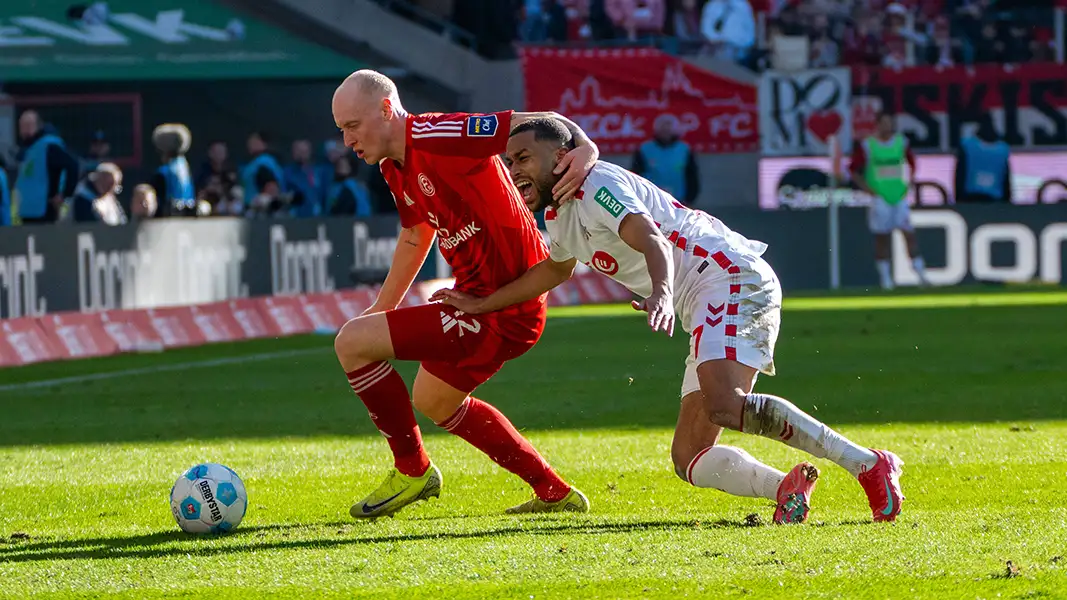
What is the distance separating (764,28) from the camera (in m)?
31.5

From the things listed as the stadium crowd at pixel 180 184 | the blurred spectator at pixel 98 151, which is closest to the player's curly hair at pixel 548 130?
the stadium crowd at pixel 180 184

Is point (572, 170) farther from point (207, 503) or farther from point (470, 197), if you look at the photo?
point (207, 503)

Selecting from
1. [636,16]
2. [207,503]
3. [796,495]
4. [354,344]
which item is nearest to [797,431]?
[796,495]

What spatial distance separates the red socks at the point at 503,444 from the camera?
7.25m

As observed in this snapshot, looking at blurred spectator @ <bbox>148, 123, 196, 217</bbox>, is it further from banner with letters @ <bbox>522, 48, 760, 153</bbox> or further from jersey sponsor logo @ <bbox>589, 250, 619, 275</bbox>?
jersey sponsor logo @ <bbox>589, 250, 619, 275</bbox>

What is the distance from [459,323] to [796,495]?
1.47m

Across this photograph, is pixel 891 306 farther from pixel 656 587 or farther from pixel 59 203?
pixel 656 587

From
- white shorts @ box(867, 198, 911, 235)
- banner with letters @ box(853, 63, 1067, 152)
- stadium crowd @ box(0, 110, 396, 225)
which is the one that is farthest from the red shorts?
banner with letters @ box(853, 63, 1067, 152)

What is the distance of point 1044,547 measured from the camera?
19.5 ft

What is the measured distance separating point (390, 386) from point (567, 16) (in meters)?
24.5

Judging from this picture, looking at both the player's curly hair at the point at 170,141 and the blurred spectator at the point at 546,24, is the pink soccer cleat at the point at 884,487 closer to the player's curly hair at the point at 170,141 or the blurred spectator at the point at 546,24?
the player's curly hair at the point at 170,141

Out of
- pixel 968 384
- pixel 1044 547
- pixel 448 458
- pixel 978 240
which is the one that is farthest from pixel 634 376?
pixel 978 240

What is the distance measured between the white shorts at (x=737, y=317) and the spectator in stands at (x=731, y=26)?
24081 mm

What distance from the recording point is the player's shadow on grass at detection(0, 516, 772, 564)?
6.36m
